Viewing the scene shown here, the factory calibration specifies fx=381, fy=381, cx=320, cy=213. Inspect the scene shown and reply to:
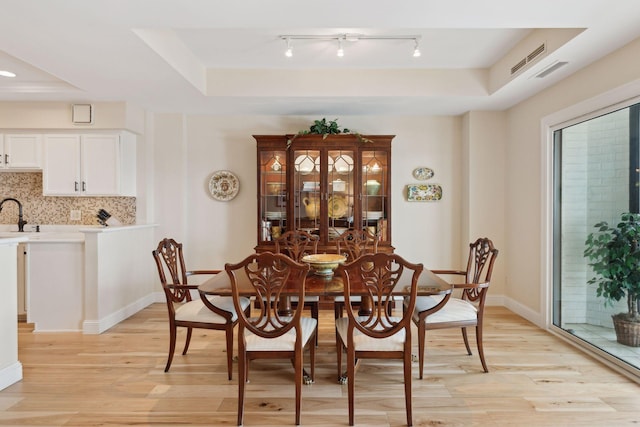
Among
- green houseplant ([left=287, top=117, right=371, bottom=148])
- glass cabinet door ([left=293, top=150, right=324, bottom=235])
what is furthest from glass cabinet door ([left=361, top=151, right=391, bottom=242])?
glass cabinet door ([left=293, top=150, right=324, bottom=235])

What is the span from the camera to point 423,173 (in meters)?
4.81

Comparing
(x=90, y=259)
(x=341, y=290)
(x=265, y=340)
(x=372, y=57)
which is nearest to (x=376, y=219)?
(x=372, y=57)

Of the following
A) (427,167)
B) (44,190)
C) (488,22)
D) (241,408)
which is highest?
(488,22)

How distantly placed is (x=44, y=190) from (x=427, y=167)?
452cm

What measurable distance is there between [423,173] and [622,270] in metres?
2.38

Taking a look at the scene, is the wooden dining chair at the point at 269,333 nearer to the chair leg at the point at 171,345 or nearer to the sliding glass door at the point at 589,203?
the chair leg at the point at 171,345

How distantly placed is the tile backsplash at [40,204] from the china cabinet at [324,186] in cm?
185

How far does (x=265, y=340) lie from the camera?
221cm

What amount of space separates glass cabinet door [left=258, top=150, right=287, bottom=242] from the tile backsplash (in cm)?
173

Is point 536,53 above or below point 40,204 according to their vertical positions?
above

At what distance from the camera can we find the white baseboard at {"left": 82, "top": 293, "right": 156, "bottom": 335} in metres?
3.64

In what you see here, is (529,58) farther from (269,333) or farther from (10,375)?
(10,375)

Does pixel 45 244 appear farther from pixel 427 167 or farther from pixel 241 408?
pixel 427 167

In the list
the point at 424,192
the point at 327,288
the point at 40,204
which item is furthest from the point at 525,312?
the point at 40,204
